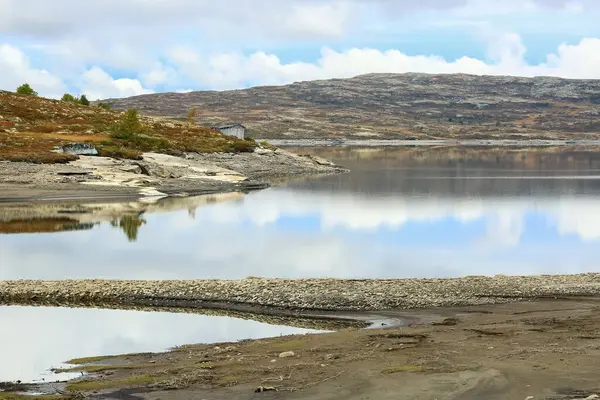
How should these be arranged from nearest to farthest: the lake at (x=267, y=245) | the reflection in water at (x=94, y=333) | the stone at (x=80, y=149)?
the reflection in water at (x=94, y=333), the lake at (x=267, y=245), the stone at (x=80, y=149)

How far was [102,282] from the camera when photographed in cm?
3444

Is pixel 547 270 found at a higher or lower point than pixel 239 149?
lower

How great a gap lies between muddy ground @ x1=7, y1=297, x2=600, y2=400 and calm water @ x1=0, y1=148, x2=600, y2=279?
17588mm

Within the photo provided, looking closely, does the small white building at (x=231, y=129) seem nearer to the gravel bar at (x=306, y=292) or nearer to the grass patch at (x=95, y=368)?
the gravel bar at (x=306, y=292)

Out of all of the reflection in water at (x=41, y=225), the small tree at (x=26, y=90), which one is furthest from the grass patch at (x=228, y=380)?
the small tree at (x=26, y=90)

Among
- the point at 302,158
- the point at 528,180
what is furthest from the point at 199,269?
the point at 302,158

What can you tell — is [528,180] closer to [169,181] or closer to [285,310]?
[169,181]

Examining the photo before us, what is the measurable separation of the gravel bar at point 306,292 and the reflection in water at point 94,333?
1.73 metres

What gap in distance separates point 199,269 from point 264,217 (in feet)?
87.6

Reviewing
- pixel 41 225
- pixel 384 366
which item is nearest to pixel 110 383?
pixel 384 366

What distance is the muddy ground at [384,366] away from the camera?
52.4ft

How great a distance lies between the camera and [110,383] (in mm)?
18312

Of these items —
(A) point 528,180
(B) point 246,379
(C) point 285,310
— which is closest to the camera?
(B) point 246,379

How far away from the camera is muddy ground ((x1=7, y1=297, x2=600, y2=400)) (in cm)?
1596
